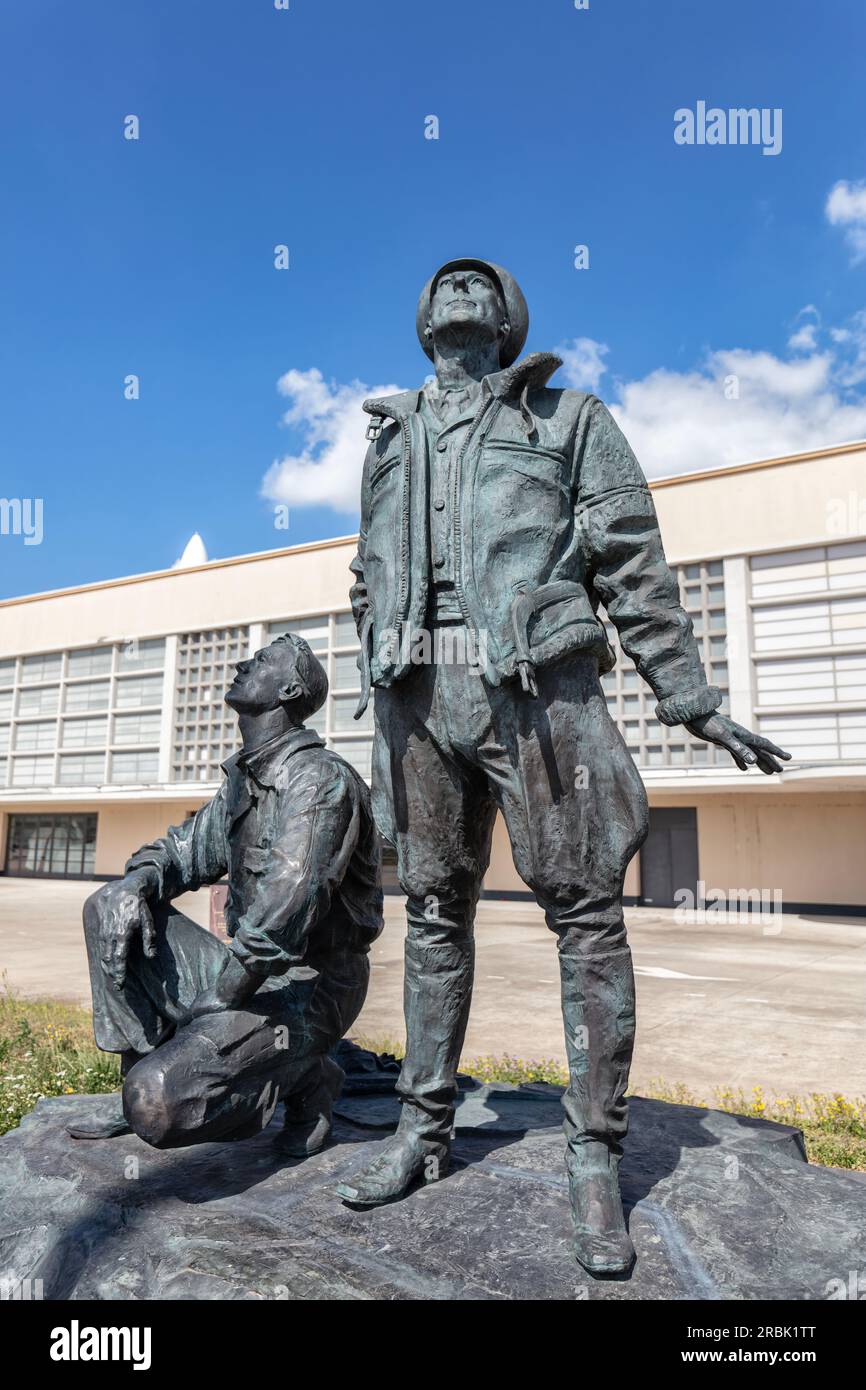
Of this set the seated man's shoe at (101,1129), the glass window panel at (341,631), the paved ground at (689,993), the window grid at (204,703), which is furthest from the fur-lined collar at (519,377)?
the window grid at (204,703)

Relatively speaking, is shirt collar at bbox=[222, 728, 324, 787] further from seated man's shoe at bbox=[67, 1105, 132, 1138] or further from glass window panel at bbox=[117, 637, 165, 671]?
glass window panel at bbox=[117, 637, 165, 671]

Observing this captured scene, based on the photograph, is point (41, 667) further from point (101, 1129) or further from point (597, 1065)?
point (597, 1065)

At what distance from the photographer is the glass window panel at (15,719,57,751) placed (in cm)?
2683

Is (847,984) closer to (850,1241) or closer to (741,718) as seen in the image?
(850,1241)

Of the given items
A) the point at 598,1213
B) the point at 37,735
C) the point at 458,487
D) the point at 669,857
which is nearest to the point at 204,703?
the point at 37,735

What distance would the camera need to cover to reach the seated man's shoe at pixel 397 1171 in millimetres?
2369

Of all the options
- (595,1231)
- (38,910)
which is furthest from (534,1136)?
(38,910)

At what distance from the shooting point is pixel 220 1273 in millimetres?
2035

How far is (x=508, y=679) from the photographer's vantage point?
92.7 inches

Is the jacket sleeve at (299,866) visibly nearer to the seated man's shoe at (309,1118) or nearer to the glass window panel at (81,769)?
the seated man's shoe at (309,1118)

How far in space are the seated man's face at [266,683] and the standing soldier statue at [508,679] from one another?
39 centimetres

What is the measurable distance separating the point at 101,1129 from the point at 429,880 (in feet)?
4.40

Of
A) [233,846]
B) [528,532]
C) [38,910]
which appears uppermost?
[528,532]

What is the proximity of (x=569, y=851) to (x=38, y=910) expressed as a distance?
1683 cm
